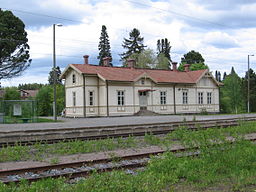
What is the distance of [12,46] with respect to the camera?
4591cm

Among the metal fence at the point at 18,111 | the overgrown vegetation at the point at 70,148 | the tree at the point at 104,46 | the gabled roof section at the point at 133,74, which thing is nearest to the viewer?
the overgrown vegetation at the point at 70,148

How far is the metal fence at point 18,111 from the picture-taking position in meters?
26.8

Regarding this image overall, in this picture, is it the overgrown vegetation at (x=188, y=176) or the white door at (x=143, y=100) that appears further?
the white door at (x=143, y=100)

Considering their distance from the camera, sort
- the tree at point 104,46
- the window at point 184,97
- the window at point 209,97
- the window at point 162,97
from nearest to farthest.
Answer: the window at point 162,97
the window at point 184,97
the window at point 209,97
the tree at point 104,46

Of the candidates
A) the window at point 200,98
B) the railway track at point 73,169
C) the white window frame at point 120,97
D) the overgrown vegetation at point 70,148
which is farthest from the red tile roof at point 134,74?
the railway track at point 73,169

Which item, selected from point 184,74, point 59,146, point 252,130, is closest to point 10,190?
point 59,146

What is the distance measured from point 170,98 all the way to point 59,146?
99.8ft

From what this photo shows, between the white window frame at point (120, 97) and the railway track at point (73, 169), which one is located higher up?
the white window frame at point (120, 97)

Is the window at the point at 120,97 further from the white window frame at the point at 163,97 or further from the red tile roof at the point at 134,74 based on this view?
the white window frame at the point at 163,97

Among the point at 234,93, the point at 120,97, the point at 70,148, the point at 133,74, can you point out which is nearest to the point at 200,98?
the point at 133,74

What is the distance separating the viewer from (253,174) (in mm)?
7406

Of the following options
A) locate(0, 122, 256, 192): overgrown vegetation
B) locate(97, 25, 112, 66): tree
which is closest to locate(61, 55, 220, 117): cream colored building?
locate(0, 122, 256, 192): overgrown vegetation

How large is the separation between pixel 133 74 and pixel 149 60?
3325cm

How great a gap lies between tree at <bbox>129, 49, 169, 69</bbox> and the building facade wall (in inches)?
1097
